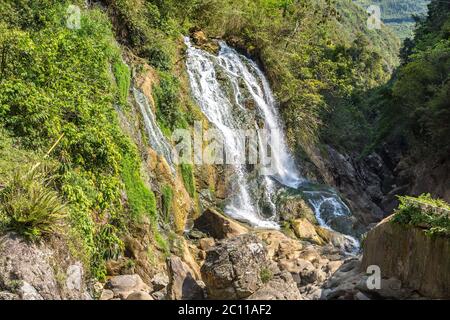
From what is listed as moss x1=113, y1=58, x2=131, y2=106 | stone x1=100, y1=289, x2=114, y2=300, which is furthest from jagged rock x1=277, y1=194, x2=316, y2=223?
stone x1=100, y1=289, x2=114, y2=300

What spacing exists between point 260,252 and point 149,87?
880cm

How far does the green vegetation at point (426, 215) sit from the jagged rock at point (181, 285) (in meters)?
4.14

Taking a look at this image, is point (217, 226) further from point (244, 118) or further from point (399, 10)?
point (399, 10)

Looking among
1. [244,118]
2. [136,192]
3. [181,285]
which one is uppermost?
[244,118]

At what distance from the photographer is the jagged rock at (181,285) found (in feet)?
31.4

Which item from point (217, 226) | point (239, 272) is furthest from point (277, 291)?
point (217, 226)

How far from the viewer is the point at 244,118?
20953 mm

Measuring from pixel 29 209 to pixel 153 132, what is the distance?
937cm

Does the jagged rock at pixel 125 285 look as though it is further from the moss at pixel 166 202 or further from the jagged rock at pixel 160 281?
the moss at pixel 166 202

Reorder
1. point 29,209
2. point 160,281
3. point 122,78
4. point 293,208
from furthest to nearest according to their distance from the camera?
point 293,208 < point 122,78 < point 160,281 < point 29,209

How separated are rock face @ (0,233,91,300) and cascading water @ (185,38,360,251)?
10.6m

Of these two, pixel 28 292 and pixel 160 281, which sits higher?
pixel 28 292

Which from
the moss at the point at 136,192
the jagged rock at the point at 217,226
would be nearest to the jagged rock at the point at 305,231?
the jagged rock at the point at 217,226

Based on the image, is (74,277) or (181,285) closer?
(74,277)
